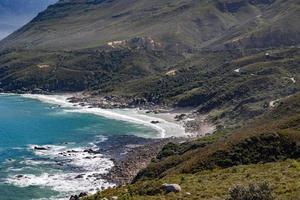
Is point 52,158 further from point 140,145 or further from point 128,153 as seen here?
point 140,145

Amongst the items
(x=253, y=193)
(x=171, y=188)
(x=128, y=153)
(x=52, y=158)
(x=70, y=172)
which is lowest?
(x=128, y=153)

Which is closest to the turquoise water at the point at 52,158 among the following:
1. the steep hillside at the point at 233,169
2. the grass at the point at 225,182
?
the steep hillside at the point at 233,169

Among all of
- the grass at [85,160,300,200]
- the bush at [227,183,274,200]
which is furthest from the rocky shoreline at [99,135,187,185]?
the bush at [227,183,274,200]

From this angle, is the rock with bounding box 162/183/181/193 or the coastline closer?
the rock with bounding box 162/183/181/193

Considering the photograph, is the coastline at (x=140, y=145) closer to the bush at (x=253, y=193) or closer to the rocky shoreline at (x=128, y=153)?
the rocky shoreline at (x=128, y=153)

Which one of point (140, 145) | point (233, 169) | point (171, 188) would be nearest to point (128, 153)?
point (140, 145)

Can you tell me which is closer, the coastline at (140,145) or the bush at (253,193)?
the bush at (253,193)

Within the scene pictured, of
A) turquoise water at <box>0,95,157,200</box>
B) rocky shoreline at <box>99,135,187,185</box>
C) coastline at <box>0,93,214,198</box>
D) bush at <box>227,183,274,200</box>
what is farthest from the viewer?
coastline at <box>0,93,214,198</box>

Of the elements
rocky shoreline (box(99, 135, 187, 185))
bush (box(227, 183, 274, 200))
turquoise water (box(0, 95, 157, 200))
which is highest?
bush (box(227, 183, 274, 200))

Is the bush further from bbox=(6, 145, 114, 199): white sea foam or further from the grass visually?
bbox=(6, 145, 114, 199): white sea foam
